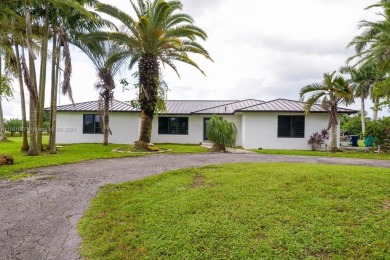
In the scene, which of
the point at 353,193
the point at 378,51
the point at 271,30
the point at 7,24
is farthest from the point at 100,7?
the point at 378,51

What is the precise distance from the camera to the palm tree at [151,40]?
13906 mm

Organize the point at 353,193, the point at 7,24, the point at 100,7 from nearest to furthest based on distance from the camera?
1. the point at 353,193
2. the point at 7,24
3. the point at 100,7

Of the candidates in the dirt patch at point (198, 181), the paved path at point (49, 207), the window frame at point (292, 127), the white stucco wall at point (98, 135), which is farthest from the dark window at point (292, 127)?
the dirt patch at point (198, 181)

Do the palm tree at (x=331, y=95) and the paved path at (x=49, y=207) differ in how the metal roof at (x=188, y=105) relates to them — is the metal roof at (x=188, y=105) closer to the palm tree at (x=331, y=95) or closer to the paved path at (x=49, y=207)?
the palm tree at (x=331, y=95)

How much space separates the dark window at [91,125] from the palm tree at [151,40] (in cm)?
816

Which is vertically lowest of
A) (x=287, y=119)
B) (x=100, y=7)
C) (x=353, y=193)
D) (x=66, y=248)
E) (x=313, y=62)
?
(x=66, y=248)

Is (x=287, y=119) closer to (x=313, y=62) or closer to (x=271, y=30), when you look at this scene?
(x=313, y=62)

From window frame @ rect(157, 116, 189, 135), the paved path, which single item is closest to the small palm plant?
the paved path

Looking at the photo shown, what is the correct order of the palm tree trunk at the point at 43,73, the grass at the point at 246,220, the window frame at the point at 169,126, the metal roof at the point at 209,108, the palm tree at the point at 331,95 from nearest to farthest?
the grass at the point at 246,220
the palm tree trunk at the point at 43,73
the palm tree at the point at 331,95
the metal roof at the point at 209,108
the window frame at the point at 169,126

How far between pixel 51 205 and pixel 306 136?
650 inches

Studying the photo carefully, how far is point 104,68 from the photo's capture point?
18.3 m

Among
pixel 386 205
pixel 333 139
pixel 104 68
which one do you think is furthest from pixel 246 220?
pixel 104 68

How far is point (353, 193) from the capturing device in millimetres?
5004

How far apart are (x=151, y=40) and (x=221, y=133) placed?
628 cm
